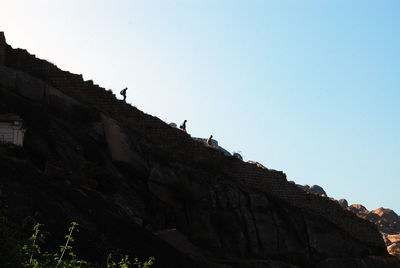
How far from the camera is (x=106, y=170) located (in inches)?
922

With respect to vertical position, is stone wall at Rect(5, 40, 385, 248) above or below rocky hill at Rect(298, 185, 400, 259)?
below

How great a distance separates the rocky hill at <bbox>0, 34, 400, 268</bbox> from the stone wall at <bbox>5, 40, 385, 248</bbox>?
0.05m

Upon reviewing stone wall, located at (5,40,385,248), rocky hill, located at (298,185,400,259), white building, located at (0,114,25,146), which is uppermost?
rocky hill, located at (298,185,400,259)

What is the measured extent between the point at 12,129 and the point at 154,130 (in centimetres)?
821

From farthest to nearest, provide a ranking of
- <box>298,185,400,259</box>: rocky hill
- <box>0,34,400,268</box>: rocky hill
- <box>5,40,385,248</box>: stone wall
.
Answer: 1. <box>298,185,400,259</box>: rocky hill
2. <box>5,40,385,248</box>: stone wall
3. <box>0,34,400,268</box>: rocky hill

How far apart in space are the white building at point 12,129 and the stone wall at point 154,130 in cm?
617

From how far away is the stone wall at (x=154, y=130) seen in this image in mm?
28016

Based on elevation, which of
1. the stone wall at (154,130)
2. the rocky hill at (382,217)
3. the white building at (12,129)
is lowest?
the white building at (12,129)

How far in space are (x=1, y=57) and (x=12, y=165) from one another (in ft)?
34.9

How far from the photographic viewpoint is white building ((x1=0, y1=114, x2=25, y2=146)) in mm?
21500

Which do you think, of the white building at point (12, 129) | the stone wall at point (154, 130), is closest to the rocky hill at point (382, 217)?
the stone wall at point (154, 130)

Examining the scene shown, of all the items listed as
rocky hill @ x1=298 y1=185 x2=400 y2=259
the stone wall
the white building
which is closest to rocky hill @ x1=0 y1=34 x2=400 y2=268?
Result: the stone wall

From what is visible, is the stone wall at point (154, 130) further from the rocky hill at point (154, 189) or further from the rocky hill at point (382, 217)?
the rocky hill at point (382, 217)

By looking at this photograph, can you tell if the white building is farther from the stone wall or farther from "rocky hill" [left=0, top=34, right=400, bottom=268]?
the stone wall
